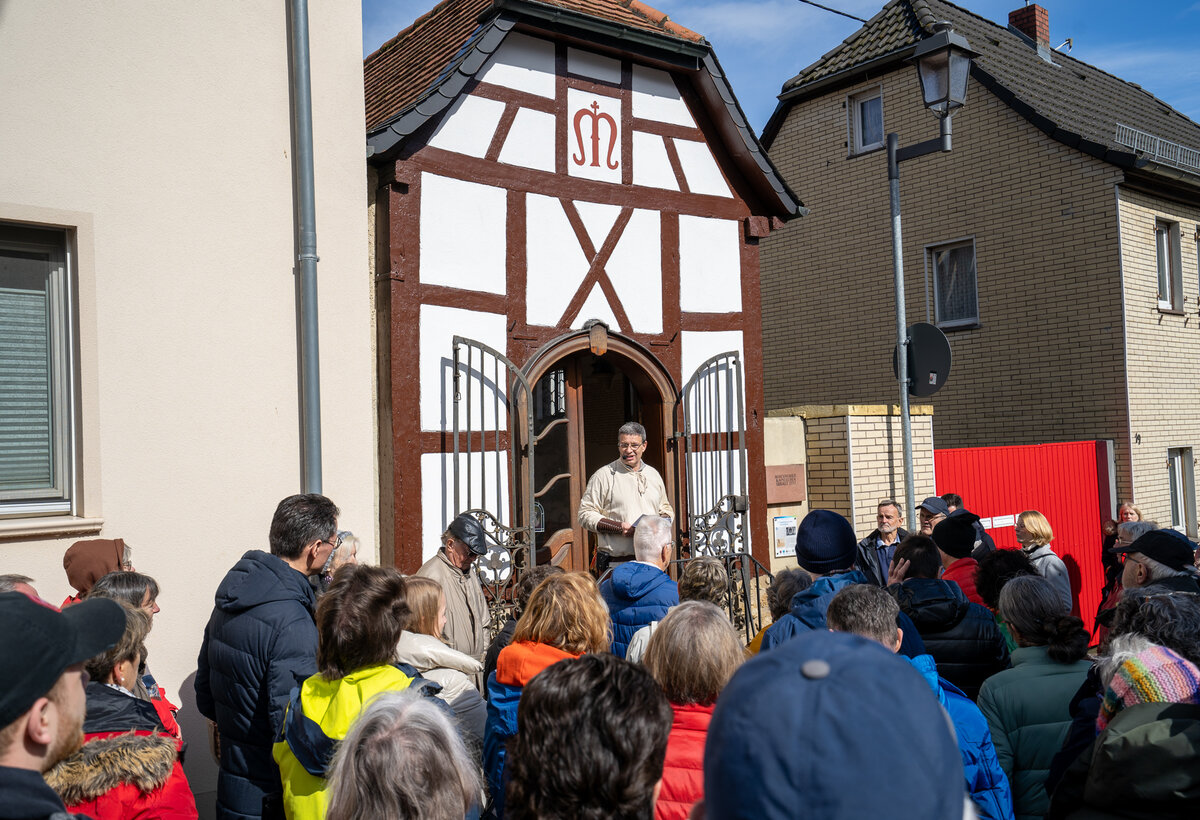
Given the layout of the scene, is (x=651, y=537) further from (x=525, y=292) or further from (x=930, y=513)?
(x=930, y=513)

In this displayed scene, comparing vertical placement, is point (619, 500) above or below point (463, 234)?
below

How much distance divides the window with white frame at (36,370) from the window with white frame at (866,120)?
40.9 feet

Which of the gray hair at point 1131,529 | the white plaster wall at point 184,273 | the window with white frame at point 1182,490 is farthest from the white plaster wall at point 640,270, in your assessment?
the window with white frame at point 1182,490

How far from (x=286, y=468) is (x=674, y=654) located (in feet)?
11.6

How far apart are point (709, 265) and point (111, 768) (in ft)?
22.5

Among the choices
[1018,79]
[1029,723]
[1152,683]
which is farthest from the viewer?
[1018,79]

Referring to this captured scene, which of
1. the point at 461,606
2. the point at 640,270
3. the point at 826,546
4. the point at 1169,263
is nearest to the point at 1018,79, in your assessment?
the point at 1169,263

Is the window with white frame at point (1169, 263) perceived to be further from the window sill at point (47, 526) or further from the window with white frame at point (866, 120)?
the window sill at point (47, 526)

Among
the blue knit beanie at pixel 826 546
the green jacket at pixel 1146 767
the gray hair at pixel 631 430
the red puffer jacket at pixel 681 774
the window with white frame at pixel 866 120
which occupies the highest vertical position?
the window with white frame at pixel 866 120

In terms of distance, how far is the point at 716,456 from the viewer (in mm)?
8305

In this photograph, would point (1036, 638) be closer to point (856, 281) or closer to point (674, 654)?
point (674, 654)

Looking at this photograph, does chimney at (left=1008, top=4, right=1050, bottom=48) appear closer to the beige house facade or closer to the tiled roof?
the beige house facade

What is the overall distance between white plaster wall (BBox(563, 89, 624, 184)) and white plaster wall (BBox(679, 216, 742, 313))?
0.88 meters

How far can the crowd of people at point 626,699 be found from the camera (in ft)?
3.94
